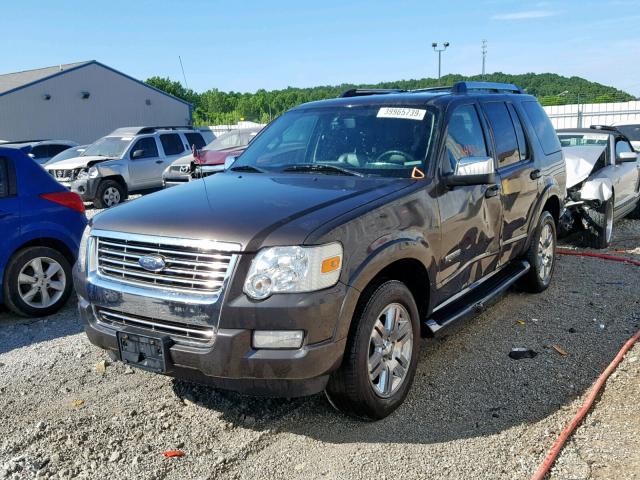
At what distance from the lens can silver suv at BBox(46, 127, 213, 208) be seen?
1446cm

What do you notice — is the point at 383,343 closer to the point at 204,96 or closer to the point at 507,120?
the point at 507,120

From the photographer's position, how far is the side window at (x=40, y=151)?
18578mm

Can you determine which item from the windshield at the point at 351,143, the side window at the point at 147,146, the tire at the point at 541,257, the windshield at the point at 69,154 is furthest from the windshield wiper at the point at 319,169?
the windshield at the point at 69,154

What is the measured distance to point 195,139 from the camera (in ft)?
55.0

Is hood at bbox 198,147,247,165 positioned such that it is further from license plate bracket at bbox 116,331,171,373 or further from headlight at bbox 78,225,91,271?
license plate bracket at bbox 116,331,171,373

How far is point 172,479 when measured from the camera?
3133 millimetres

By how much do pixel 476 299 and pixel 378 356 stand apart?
1.37 meters

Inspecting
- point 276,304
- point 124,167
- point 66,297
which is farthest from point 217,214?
point 124,167

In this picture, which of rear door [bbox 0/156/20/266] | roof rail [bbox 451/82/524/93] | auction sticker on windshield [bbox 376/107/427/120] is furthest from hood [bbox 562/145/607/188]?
rear door [bbox 0/156/20/266]

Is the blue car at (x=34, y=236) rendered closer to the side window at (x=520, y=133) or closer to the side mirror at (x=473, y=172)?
the side mirror at (x=473, y=172)

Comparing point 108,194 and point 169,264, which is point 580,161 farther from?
point 108,194

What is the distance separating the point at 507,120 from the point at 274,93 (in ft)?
287

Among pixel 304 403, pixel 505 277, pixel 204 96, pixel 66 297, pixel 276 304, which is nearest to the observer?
pixel 276 304

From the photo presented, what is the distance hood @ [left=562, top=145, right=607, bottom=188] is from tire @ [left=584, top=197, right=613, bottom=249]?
0.53m
